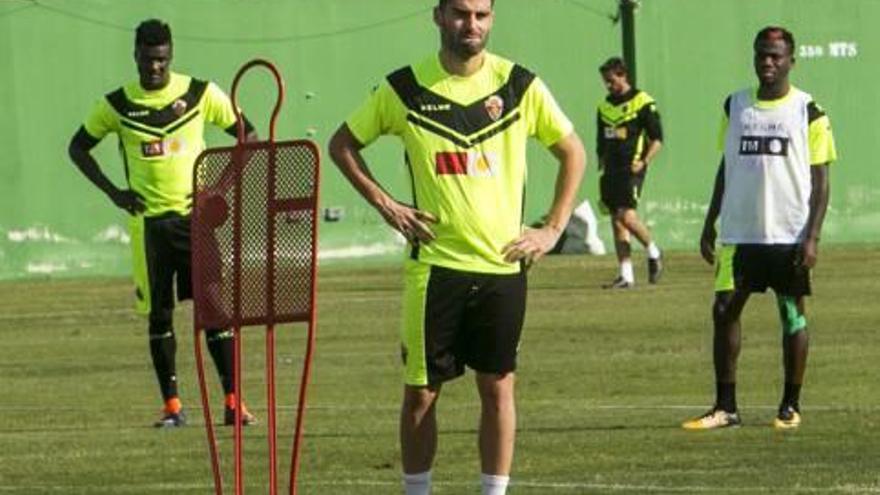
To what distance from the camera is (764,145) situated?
52.1 feet

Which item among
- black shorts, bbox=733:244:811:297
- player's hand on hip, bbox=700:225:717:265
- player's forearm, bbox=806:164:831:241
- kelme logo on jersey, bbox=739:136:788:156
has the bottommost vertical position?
black shorts, bbox=733:244:811:297

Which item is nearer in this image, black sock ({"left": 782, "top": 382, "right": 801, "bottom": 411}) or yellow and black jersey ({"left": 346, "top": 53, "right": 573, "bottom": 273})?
A: yellow and black jersey ({"left": 346, "top": 53, "right": 573, "bottom": 273})

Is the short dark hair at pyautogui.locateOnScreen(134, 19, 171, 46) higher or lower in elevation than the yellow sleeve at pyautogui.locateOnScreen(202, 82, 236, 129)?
higher

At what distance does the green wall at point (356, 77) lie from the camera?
37.0 m

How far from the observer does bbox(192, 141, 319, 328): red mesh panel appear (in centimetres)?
1006

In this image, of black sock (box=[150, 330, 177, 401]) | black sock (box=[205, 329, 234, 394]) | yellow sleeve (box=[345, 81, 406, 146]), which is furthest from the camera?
black sock (box=[150, 330, 177, 401])

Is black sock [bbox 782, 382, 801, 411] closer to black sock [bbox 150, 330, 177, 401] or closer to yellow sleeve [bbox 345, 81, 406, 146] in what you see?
black sock [bbox 150, 330, 177, 401]

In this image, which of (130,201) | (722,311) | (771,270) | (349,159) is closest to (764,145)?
(771,270)

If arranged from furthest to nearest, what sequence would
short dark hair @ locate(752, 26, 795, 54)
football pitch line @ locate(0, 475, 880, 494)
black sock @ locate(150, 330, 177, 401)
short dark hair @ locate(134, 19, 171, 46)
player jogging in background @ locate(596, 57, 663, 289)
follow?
player jogging in background @ locate(596, 57, 663, 289) → black sock @ locate(150, 330, 177, 401) → short dark hair @ locate(134, 19, 171, 46) → short dark hair @ locate(752, 26, 795, 54) → football pitch line @ locate(0, 475, 880, 494)

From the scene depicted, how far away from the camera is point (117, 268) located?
124 feet

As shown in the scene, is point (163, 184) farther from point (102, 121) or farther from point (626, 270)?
point (626, 270)

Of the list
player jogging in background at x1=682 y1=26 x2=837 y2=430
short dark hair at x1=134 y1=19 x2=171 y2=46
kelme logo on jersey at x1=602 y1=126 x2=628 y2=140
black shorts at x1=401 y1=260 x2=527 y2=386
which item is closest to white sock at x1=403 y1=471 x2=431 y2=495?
black shorts at x1=401 y1=260 x2=527 y2=386

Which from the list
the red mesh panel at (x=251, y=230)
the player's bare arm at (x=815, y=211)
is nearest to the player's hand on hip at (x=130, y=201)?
the player's bare arm at (x=815, y=211)

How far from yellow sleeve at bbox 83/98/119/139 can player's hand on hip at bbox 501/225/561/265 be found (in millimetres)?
6535
